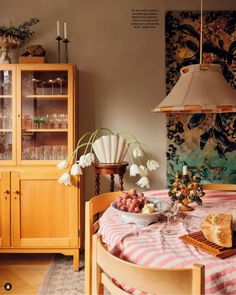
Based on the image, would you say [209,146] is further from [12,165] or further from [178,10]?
[12,165]

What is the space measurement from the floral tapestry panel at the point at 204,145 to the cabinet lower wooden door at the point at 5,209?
150 cm

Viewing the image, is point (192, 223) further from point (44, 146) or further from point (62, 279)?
point (44, 146)

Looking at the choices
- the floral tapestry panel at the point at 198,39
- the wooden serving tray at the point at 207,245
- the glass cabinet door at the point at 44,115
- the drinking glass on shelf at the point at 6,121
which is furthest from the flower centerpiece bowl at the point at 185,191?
the drinking glass on shelf at the point at 6,121

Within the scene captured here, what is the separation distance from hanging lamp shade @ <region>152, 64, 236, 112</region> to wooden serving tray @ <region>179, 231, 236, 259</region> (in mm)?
631

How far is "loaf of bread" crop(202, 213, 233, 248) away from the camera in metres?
1.29

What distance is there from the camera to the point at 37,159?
291 cm

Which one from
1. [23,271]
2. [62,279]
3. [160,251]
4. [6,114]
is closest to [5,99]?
[6,114]

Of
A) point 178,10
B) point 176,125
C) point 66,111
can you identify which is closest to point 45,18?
point 66,111

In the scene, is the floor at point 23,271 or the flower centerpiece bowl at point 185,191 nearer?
the flower centerpiece bowl at point 185,191

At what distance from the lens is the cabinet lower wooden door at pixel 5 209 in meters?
2.74

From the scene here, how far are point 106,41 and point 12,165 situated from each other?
1.47 m

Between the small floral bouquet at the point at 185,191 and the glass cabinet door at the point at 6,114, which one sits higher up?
the glass cabinet door at the point at 6,114

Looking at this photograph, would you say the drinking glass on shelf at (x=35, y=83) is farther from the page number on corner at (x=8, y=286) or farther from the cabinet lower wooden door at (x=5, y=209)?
the page number on corner at (x=8, y=286)

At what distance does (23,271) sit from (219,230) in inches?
77.0
